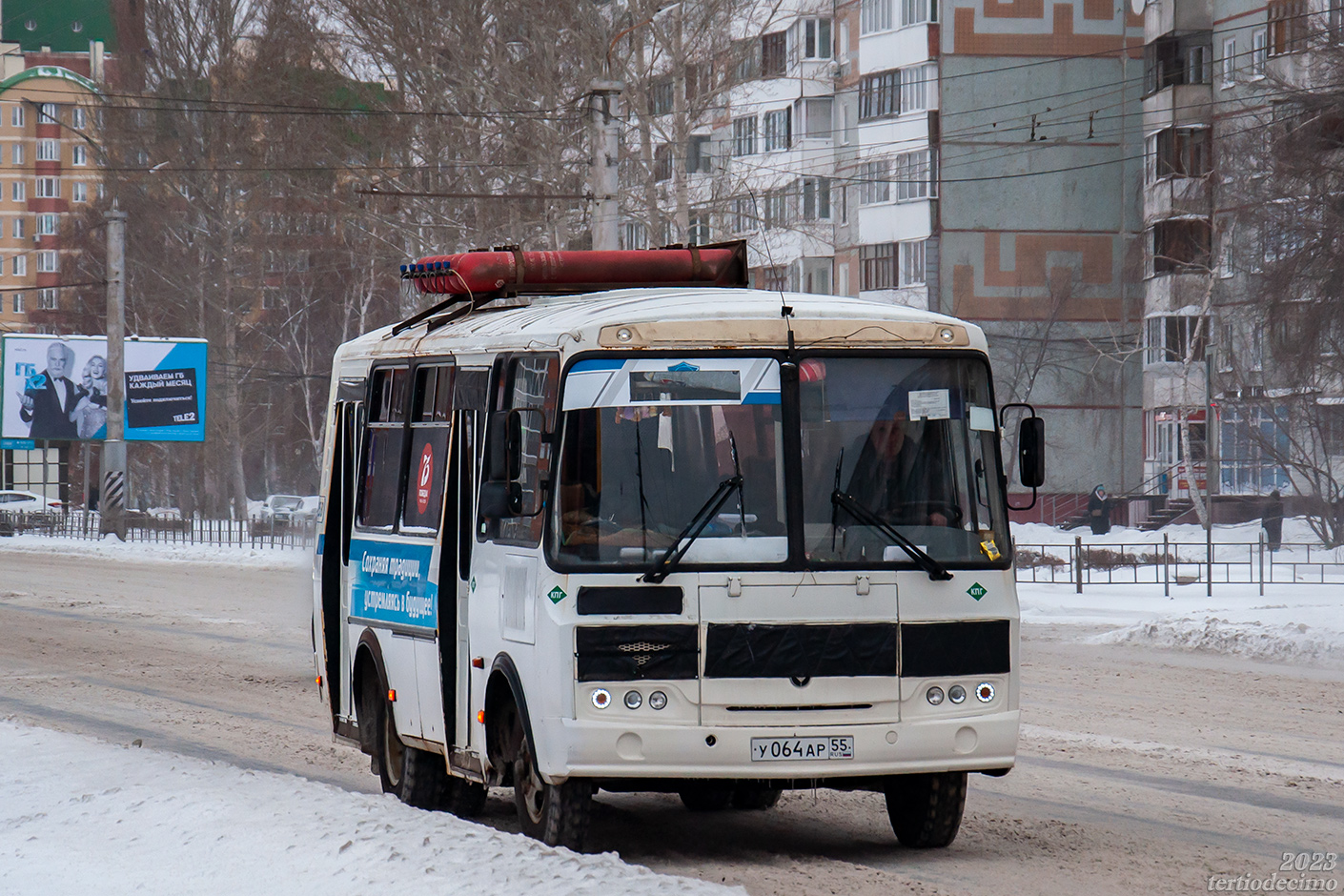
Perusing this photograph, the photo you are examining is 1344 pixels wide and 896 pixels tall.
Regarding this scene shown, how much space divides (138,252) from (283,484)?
33979 mm

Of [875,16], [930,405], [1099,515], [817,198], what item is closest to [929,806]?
[930,405]

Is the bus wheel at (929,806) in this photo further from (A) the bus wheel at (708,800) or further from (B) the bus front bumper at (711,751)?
(A) the bus wheel at (708,800)

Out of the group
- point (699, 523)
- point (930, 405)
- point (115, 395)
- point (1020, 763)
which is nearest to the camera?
point (699, 523)

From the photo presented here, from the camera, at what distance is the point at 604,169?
97.8 ft

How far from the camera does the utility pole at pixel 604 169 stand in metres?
29.6

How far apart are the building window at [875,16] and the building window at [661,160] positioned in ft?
57.3

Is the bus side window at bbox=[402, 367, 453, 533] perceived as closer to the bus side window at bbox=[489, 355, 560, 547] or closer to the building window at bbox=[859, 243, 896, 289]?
the bus side window at bbox=[489, 355, 560, 547]

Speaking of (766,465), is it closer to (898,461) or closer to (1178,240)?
(898,461)

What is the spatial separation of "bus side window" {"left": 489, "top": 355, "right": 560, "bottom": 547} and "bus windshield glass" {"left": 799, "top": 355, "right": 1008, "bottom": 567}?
3.45 ft

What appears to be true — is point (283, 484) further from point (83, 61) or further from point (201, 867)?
point (201, 867)

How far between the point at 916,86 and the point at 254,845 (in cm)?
5411

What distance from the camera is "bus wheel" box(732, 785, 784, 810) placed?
393 inches

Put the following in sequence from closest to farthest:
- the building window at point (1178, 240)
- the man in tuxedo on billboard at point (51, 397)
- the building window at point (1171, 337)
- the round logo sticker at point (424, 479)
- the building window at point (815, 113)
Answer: the round logo sticker at point (424, 479) < the building window at point (1171, 337) < the building window at point (1178, 240) < the man in tuxedo on billboard at point (51, 397) < the building window at point (815, 113)

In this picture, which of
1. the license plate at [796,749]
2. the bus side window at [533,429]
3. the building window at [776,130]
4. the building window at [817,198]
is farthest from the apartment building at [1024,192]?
the license plate at [796,749]
